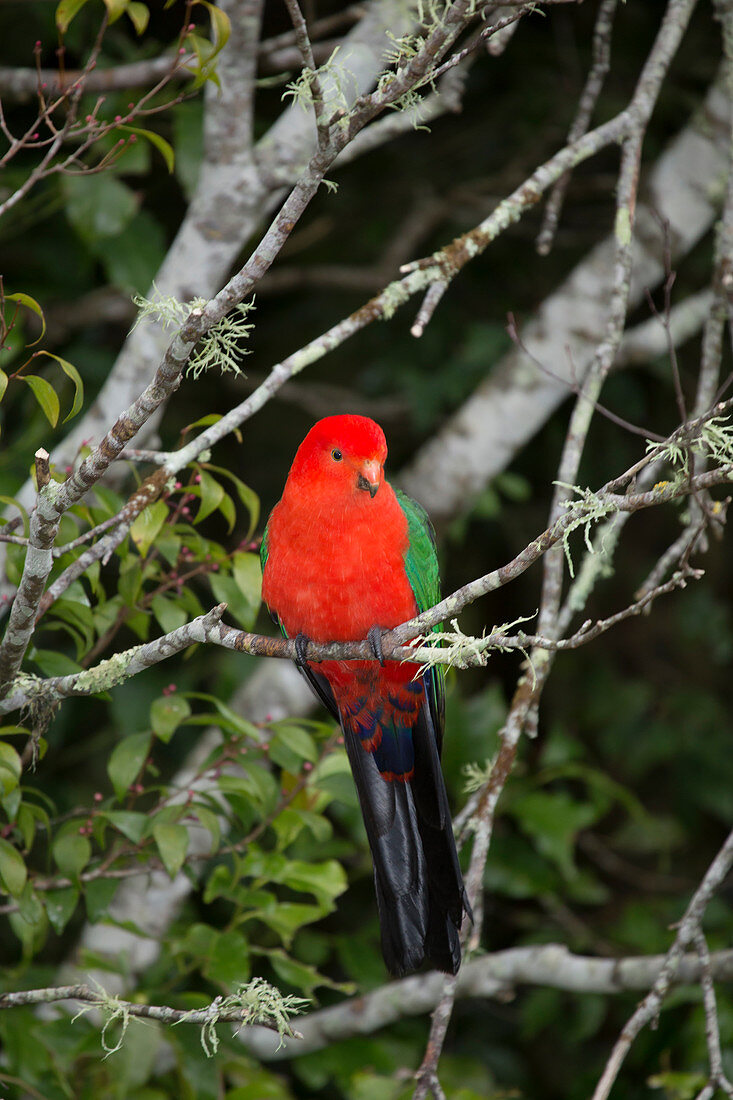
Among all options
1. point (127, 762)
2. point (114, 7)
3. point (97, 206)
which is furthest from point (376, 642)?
point (97, 206)

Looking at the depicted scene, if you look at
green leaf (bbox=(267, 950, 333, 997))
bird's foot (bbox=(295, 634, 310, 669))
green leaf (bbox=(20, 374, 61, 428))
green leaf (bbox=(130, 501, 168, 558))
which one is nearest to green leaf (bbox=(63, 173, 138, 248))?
green leaf (bbox=(130, 501, 168, 558))

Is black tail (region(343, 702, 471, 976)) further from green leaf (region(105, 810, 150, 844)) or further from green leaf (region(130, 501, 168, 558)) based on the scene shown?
green leaf (region(130, 501, 168, 558))

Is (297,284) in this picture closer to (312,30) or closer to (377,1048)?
(312,30)

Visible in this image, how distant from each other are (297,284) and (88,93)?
115 cm

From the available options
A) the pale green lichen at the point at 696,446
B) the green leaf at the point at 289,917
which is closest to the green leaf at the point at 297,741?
the green leaf at the point at 289,917

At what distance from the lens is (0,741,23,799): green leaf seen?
1994mm

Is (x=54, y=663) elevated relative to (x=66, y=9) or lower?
lower

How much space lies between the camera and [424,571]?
7.82 ft

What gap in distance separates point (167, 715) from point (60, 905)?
0.52 m

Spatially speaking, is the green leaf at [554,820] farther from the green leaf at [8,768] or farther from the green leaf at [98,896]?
the green leaf at [8,768]

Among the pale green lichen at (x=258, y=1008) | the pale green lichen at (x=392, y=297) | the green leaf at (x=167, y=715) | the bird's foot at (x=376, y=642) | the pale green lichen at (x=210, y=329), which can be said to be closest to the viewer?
the pale green lichen at (x=258, y=1008)

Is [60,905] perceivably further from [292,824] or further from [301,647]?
[301,647]

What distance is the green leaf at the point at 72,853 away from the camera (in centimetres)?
222

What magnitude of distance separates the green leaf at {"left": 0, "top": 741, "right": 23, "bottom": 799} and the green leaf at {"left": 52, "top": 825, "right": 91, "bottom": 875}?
0.28 metres
